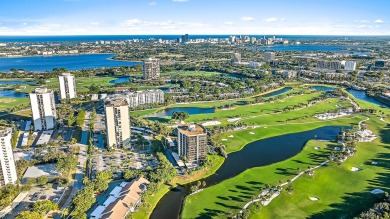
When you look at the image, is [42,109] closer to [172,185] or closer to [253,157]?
[172,185]

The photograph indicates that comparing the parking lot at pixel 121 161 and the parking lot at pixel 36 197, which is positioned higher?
the parking lot at pixel 121 161

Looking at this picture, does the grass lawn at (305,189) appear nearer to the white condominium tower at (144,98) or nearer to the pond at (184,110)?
the pond at (184,110)

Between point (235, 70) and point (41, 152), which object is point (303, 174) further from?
point (235, 70)

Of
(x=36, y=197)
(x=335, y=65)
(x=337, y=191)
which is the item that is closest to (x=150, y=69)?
(x=36, y=197)

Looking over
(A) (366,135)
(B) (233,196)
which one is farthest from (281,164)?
(A) (366,135)

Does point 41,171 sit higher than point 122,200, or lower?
lower

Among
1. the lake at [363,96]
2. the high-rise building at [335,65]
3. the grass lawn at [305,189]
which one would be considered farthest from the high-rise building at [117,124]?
the high-rise building at [335,65]
